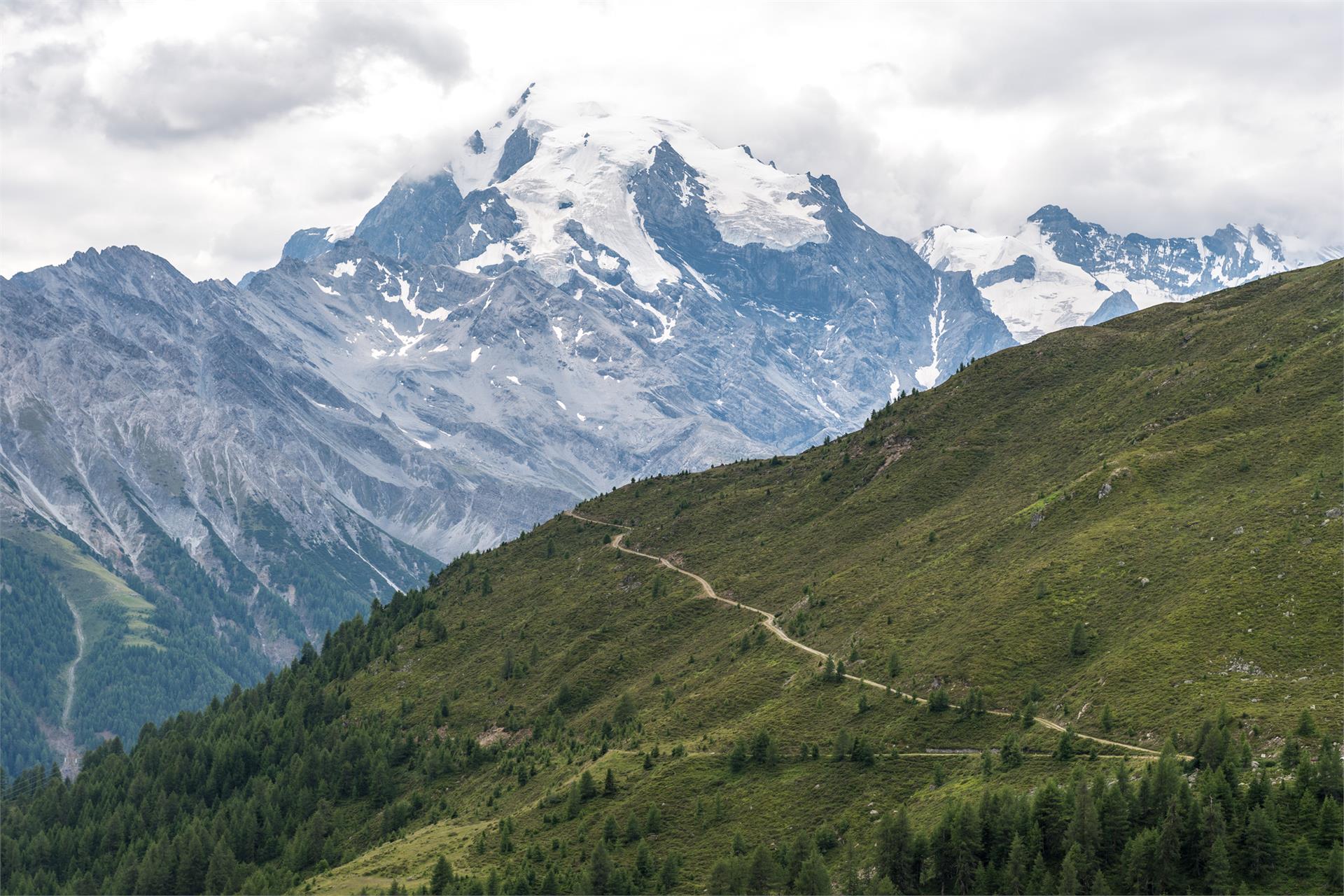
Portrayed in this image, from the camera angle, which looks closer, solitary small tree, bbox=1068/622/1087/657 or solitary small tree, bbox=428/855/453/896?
solitary small tree, bbox=428/855/453/896

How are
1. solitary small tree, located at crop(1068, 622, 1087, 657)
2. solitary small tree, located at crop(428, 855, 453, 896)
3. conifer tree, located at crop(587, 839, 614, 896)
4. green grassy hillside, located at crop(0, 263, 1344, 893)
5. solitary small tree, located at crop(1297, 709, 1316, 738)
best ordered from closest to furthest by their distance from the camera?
green grassy hillside, located at crop(0, 263, 1344, 893), solitary small tree, located at crop(1297, 709, 1316, 738), conifer tree, located at crop(587, 839, 614, 896), solitary small tree, located at crop(428, 855, 453, 896), solitary small tree, located at crop(1068, 622, 1087, 657)

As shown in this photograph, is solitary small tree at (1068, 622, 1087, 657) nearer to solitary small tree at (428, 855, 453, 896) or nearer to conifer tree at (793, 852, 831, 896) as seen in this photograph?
conifer tree at (793, 852, 831, 896)

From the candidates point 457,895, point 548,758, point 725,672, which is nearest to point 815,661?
point 725,672

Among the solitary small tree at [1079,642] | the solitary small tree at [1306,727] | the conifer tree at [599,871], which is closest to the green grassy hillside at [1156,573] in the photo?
the solitary small tree at [1079,642]

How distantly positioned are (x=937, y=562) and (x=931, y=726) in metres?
46.5

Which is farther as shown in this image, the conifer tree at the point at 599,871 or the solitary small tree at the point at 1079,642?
the solitary small tree at the point at 1079,642

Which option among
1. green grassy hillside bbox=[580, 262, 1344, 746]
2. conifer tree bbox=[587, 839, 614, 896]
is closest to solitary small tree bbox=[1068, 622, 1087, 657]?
green grassy hillside bbox=[580, 262, 1344, 746]

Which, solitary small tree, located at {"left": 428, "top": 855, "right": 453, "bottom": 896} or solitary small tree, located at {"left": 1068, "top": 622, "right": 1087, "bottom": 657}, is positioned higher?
solitary small tree, located at {"left": 1068, "top": 622, "right": 1087, "bottom": 657}

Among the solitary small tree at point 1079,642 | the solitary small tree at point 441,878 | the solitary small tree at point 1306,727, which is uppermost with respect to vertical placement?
the solitary small tree at point 1079,642

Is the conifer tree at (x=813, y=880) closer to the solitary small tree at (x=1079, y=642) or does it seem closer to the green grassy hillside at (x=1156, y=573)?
the green grassy hillside at (x=1156, y=573)

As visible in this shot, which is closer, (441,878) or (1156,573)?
(441,878)

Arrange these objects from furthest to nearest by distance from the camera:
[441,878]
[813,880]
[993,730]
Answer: [441,878] → [993,730] → [813,880]

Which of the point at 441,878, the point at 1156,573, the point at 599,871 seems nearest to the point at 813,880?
the point at 599,871

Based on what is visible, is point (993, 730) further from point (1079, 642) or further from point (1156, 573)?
point (1156, 573)
